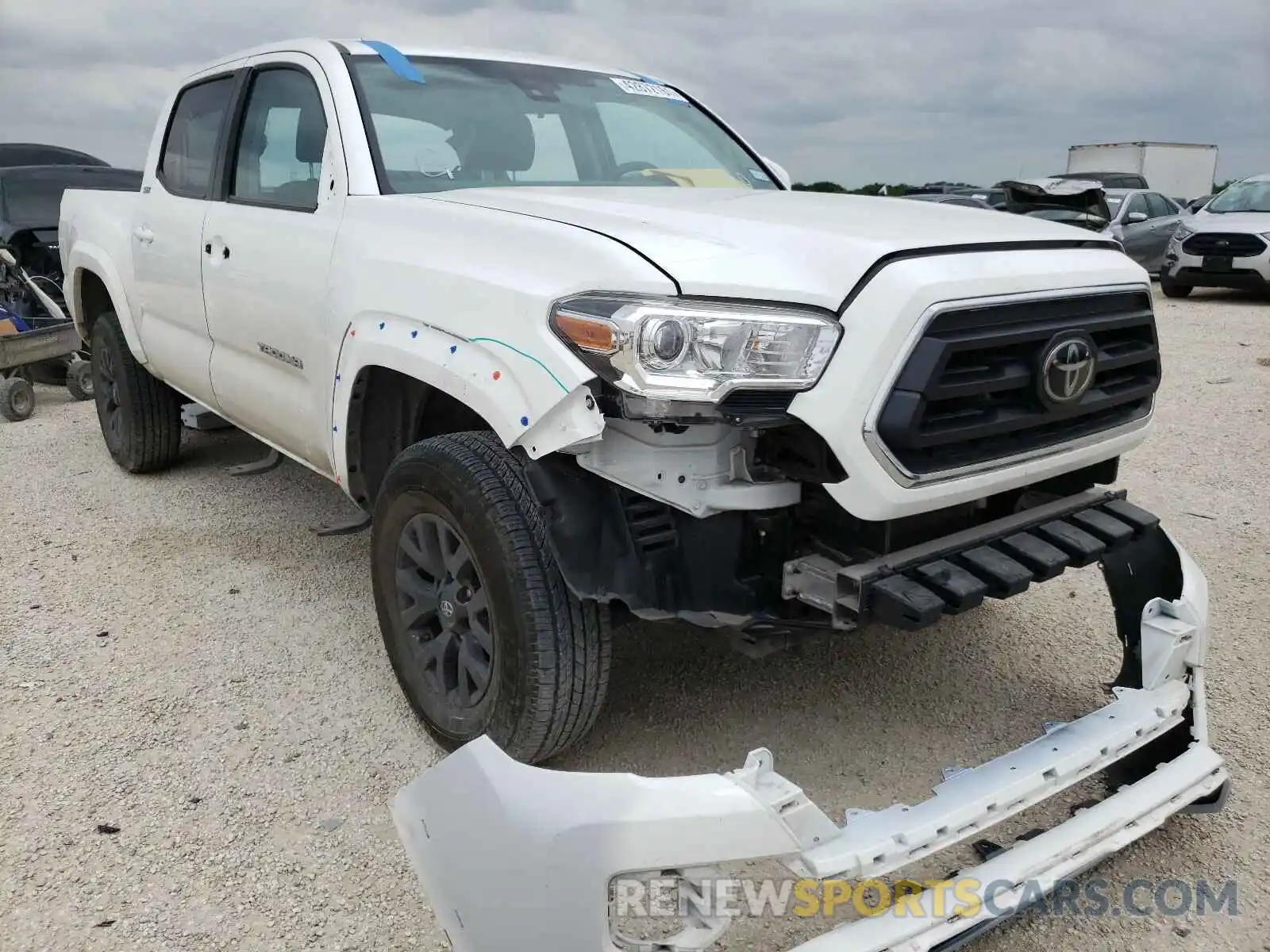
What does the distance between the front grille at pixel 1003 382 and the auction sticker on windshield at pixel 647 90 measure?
82.4 inches

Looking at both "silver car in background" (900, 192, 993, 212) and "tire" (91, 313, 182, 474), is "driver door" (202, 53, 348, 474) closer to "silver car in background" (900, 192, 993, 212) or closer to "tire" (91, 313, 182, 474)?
"tire" (91, 313, 182, 474)

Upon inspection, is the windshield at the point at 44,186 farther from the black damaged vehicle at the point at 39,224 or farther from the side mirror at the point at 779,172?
the side mirror at the point at 779,172

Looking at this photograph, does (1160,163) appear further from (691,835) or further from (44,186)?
(691,835)

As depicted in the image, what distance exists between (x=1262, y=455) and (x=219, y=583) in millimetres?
5573

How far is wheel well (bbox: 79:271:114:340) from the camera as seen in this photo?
529 cm

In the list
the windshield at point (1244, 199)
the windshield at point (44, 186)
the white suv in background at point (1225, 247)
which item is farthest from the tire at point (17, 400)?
the windshield at point (1244, 199)

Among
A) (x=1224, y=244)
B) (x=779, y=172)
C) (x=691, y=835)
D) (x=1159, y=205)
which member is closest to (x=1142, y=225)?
(x=1159, y=205)

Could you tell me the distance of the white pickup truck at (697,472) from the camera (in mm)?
1886

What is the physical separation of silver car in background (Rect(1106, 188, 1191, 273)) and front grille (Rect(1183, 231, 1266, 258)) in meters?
1.65

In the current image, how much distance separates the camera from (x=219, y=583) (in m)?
4.05

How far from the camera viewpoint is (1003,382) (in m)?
2.17

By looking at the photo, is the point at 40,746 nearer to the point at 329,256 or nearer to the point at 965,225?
the point at 329,256

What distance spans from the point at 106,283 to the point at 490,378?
11.4 ft

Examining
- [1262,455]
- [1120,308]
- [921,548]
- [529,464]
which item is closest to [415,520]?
[529,464]
